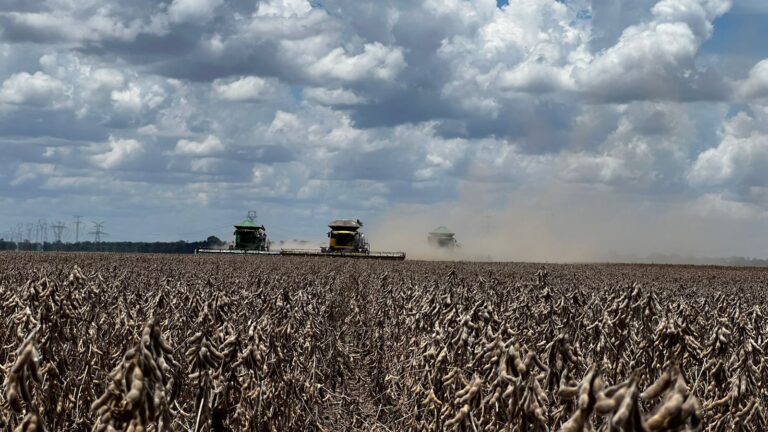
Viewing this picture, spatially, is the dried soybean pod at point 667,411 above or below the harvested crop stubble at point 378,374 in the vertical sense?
above

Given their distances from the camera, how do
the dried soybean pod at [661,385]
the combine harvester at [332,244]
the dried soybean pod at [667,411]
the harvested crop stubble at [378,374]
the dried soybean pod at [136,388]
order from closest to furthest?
the dried soybean pod at [667,411] → the dried soybean pod at [661,385] → the dried soybean pod at [136,388] → the harvested crop stubble at [378,374] → the combine harvester at [332,244]

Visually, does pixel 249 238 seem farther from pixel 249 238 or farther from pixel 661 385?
pixel 661 385

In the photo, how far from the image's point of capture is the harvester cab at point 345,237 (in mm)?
66562

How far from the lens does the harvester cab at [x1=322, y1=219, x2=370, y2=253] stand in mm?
66562

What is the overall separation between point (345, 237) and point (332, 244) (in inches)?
47.4

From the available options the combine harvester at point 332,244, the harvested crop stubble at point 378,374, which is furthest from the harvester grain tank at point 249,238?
the harvested crop stubble at point 378,374

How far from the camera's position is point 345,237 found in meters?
66.8

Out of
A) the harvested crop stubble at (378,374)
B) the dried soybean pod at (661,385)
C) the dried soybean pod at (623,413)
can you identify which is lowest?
the harvested crop stubble at (378,374)

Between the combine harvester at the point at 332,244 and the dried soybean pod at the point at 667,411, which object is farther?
the combine harvester at the point at 332,244

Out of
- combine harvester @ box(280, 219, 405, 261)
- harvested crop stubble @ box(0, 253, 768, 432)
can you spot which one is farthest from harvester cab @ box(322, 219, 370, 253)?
harvested crop stubble @ box(0, 253, 768, 432)

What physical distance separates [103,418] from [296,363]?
507 centimetres

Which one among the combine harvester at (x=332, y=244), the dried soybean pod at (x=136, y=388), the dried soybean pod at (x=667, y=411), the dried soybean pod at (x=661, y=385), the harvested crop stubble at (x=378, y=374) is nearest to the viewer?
the dried soybean pod at (x=667, y=411)

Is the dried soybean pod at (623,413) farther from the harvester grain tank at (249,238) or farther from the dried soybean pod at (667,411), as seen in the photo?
the harvester grain tank at (249,238)

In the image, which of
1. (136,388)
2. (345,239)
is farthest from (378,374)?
(345,239)
